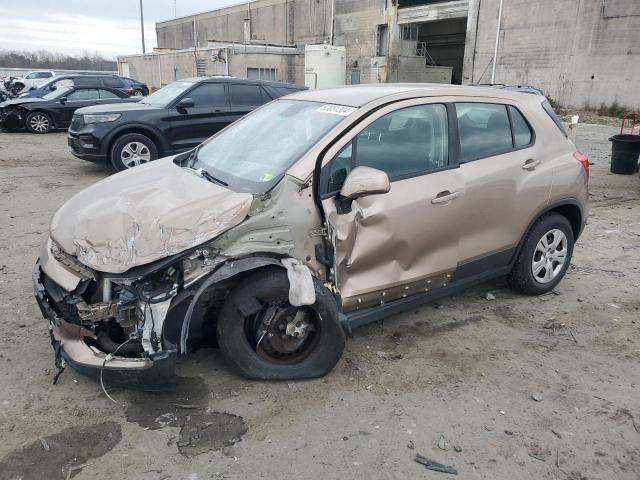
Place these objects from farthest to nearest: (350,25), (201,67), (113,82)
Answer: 1. (350,25)
2. (201,67)
3. (113,82)

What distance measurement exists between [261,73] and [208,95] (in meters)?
19.3

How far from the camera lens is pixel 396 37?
3212cm

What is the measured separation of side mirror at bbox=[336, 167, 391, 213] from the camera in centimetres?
289

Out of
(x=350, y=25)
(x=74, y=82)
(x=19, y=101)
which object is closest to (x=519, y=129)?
(x=19, y=101)

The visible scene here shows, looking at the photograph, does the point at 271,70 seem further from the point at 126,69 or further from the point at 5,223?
the point at 5,223

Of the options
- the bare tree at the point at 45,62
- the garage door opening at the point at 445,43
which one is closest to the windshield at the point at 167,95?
the garage door opening at the point at 445,43

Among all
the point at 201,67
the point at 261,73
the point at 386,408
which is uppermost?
the point at 201,67

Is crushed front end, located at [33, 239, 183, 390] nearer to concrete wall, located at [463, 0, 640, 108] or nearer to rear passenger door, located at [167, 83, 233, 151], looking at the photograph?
rear passenger door, located at [167, 83, 233, 151]

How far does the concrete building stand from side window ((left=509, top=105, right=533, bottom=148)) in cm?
2096

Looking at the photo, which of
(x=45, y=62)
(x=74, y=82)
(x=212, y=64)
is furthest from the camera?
(x=45, y=62)

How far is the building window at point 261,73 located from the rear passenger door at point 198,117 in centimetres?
1765

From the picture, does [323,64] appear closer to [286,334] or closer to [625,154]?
[625,154]

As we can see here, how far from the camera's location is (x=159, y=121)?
29.4 ft

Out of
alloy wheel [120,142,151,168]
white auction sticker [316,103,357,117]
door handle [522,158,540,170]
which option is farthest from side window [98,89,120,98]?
door handle [522,158,540,170]
